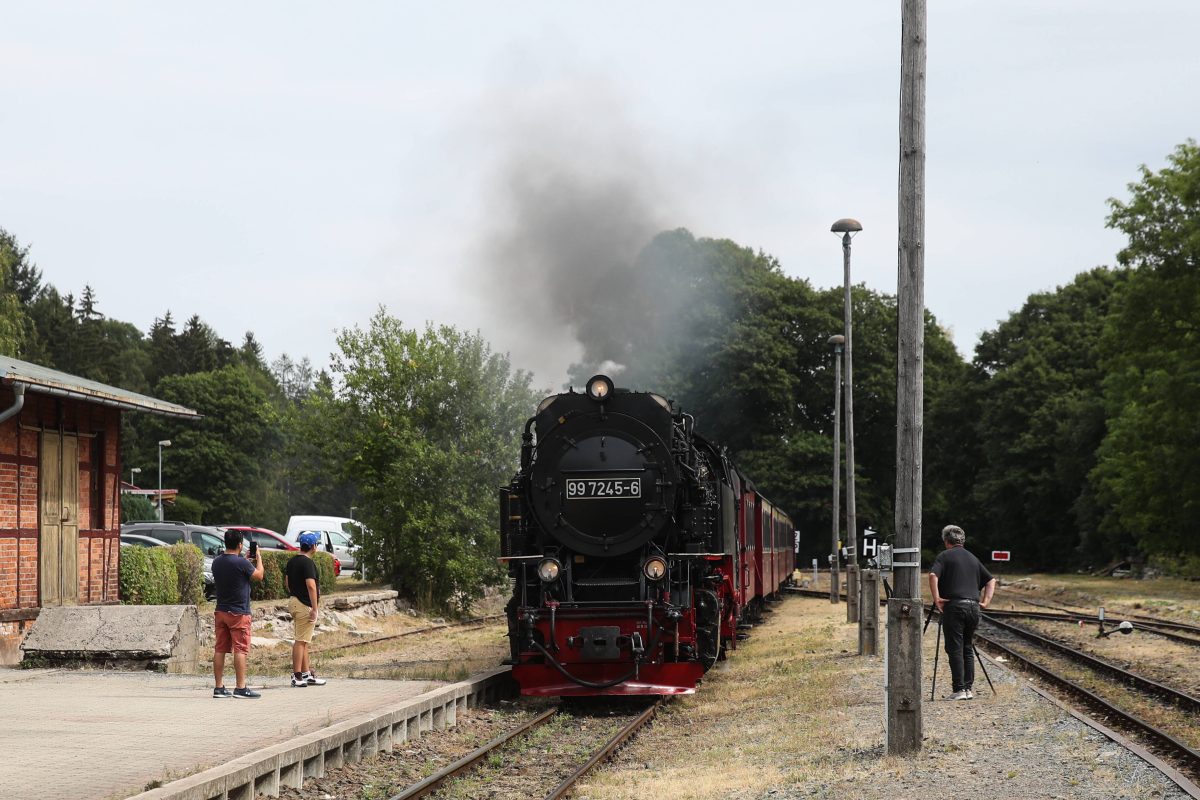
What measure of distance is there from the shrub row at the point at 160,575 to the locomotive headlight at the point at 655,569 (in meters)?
8.11

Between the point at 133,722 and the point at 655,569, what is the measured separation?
5283 millimetres

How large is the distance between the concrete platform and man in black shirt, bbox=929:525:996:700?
4795mm

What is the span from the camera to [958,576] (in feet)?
43.0

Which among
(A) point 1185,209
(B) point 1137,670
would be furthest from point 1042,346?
(B) point 1137,670

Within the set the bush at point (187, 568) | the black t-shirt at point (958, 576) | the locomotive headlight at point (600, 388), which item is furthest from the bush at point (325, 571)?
the black t-shirt at point (958, 576)

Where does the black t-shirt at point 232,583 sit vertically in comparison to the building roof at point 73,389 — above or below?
below

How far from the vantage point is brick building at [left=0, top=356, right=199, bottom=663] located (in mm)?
16266

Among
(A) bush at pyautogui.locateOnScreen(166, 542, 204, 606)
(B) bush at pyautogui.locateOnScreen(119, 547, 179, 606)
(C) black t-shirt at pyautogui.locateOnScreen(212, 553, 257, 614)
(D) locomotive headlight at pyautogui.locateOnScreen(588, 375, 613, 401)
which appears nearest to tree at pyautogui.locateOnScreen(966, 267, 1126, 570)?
(A) bush at pyautogui.locateOnScreen(166, 542, 204, 606)

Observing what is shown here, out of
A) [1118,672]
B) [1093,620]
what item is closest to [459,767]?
[1118,672]

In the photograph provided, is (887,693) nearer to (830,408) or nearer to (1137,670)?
(1137,670)

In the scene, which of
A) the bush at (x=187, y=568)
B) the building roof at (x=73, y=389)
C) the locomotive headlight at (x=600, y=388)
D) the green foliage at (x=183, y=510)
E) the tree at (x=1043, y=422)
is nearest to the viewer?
the locomotive headlight at (x=600, y=388)

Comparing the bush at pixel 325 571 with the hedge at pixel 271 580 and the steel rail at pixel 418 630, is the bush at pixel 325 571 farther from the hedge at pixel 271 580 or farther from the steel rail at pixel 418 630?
the steel rail at pixel 418 630

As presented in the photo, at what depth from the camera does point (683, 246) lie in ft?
171

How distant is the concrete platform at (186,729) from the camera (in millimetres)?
8219
